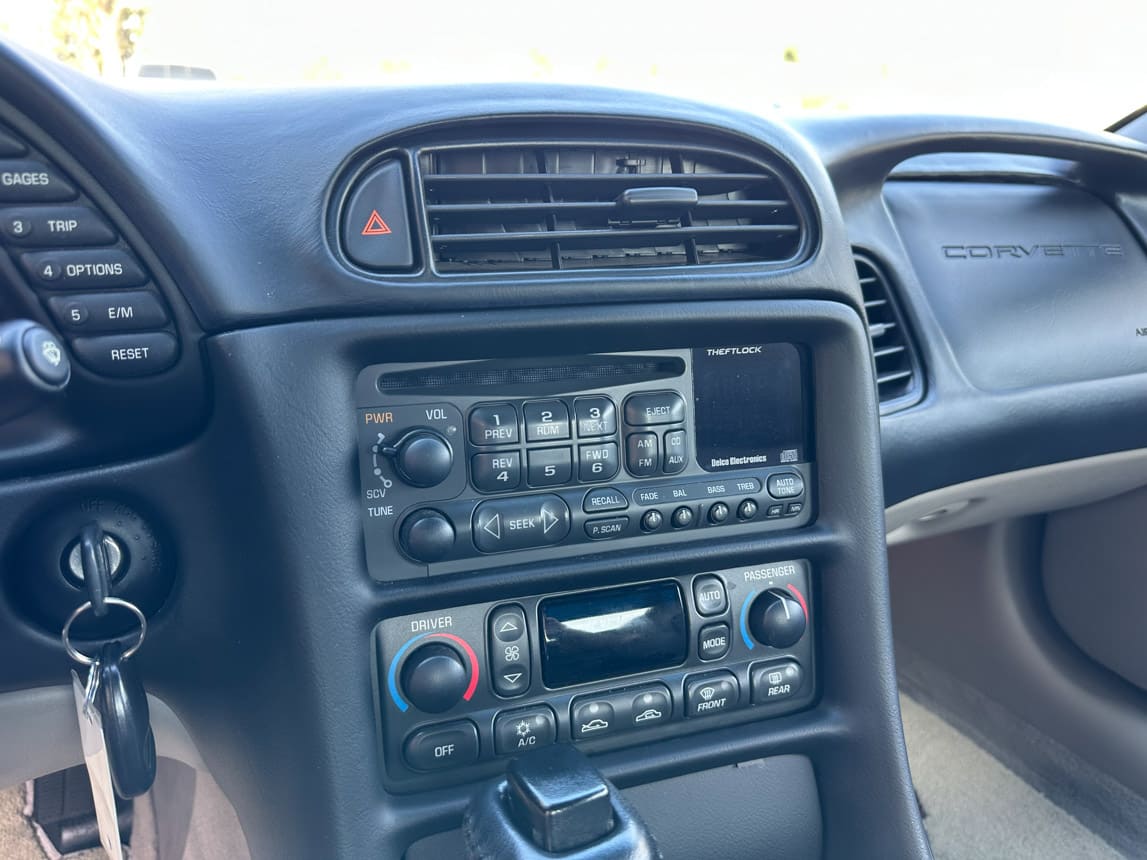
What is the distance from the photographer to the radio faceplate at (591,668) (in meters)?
0.96

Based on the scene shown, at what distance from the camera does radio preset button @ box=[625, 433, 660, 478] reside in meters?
1.03

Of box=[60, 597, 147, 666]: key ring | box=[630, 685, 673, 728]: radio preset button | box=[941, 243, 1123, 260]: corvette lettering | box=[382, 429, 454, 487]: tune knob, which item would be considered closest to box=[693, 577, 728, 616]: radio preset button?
box=[630, 685, 673, 728]: radio preset button

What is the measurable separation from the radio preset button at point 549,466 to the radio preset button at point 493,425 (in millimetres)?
28

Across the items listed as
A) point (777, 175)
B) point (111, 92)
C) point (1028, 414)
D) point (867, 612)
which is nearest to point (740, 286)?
point (777, 175)

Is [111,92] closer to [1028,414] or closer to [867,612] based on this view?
[867,612]

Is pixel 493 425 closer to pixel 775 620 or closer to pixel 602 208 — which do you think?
pixel 602 208

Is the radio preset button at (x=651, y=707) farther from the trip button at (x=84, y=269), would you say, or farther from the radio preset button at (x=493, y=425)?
the trip button at (x=84, y=269)

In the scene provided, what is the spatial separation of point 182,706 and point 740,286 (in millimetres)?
763

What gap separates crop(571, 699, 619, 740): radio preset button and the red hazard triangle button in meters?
0.53

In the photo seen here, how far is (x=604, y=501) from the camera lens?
3.31 feet

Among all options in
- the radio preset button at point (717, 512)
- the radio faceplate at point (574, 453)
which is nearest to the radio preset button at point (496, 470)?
the radio faceplate at point (574, 453)

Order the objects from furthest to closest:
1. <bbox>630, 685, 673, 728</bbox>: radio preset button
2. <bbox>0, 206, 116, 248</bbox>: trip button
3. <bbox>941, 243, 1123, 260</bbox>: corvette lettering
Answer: <bbox>941, 243, 1123, 260</bbox>: corvette lettering → <bbox>630, 685, 673, 728</bbox>: radio preset button → <bbox>0, 206, 116, 248</bbox>: trip button

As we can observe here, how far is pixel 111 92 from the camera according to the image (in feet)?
3.04

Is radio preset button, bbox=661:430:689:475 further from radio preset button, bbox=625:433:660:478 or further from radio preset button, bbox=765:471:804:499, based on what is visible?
radio preset button, bbox=765:471:804:499
